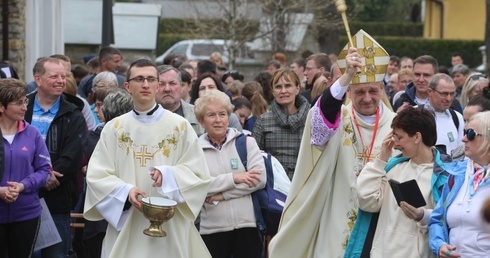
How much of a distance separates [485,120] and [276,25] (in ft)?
62.0

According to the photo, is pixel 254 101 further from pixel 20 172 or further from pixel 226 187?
pixel 20 172

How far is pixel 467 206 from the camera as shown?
21.0ft

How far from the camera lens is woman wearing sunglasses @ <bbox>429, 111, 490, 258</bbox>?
6.36m

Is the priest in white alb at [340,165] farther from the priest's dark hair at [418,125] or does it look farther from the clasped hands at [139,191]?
the clasped hands at [139,191]

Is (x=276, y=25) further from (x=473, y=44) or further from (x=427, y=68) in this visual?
(x=473, y=44)

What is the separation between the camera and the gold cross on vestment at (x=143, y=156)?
7.78 meters

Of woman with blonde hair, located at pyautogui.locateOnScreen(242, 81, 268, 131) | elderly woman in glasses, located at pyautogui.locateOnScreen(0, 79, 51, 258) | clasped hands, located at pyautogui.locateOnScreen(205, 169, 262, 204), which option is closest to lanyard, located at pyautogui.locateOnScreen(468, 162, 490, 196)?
clasped hands, located at pyautogui.locateOnScreen(205, 169, 262, 204)

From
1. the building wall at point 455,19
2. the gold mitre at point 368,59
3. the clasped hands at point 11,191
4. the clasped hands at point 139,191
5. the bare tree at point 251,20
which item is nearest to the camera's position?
the gold mitre at point 368,59

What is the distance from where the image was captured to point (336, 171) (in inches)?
295

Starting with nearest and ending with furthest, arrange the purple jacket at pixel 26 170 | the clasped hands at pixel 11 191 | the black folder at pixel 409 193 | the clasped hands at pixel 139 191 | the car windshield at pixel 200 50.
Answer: the black folder at pixel 409 193
the clasped hands at pixel 139 191
the clasped hands at pixel 11 191
the purple jacket at pixel 26 170
the car windshield at pixel 200 50

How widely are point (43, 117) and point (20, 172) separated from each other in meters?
0.87

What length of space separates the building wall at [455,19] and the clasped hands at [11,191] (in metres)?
33.6

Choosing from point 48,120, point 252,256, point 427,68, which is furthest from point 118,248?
point 427,68

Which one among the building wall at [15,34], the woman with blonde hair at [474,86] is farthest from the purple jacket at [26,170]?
the building wall at [15,34]
